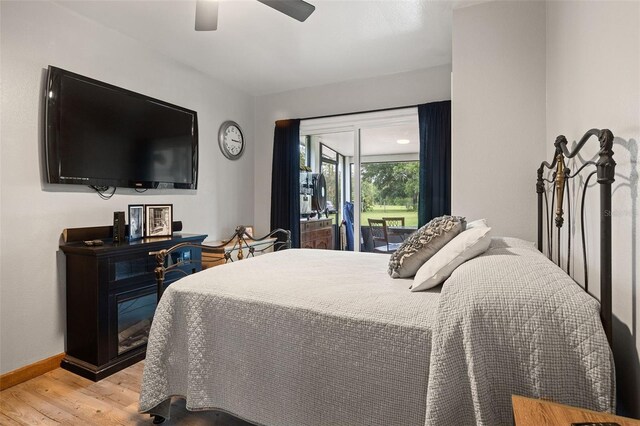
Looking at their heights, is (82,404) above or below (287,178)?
below

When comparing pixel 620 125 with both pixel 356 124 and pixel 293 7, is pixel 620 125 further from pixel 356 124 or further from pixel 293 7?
pixel 356 124

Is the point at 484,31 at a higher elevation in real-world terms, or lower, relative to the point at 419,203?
higher

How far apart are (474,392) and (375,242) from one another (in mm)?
2985

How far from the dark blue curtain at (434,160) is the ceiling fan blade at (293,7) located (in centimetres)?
197

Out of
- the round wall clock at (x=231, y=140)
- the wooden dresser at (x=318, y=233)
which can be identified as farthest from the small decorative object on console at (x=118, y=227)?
the wooden dresser at (x=318, y=233)

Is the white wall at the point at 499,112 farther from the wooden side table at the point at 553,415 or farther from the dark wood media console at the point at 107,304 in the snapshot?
the dark wood media console at the point at 107,304

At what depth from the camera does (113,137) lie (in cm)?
271

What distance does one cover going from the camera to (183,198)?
3.45 m

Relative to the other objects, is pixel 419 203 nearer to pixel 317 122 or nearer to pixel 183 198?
pixel 317 122

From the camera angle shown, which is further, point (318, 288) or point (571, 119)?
point (571, 119)

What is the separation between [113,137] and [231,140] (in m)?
1.56

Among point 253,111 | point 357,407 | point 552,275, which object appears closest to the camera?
point 552,275

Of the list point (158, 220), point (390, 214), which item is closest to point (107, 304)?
point (158, 220)

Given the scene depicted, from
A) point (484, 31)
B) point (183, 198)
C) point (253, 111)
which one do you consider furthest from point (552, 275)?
point (253, 111)
